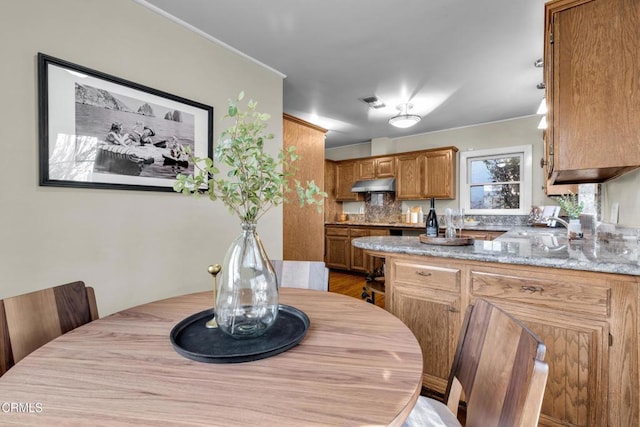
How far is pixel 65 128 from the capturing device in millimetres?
1569

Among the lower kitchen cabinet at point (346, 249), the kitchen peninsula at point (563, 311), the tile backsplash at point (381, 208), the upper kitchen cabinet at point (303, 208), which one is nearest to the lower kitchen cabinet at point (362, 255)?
the lower kitchen cabinet at point (346, 249)

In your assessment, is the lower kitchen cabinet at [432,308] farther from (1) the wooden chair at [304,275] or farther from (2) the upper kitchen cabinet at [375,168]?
(2) the upper kitchen cabinet at [375,168]

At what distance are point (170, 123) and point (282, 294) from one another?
1.49 meters

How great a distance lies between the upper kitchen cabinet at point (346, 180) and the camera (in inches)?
228

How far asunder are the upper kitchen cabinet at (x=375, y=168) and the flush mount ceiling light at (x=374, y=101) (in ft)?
5.30

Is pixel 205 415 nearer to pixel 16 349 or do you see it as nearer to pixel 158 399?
pixel 158 399

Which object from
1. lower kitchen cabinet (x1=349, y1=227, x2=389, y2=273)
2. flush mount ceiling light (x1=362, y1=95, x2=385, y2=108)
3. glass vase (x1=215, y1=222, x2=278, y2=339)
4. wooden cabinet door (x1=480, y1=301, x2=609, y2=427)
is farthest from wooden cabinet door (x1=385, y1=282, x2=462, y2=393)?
lower kitchen cabinet (x1=349, y1=227, x2=389, y2=273)

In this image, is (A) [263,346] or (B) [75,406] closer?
(B) [75,406]

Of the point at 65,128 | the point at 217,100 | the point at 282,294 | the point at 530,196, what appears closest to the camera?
the point at 282,294

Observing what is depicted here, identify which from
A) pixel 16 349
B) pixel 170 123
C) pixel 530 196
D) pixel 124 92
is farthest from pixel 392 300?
pixel 530 196

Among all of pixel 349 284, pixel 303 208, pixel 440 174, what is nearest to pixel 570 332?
pixel 303 208

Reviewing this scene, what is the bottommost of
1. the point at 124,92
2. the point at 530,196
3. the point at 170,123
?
the point at 530,196

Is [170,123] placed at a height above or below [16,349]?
above

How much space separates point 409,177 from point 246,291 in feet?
15.0
